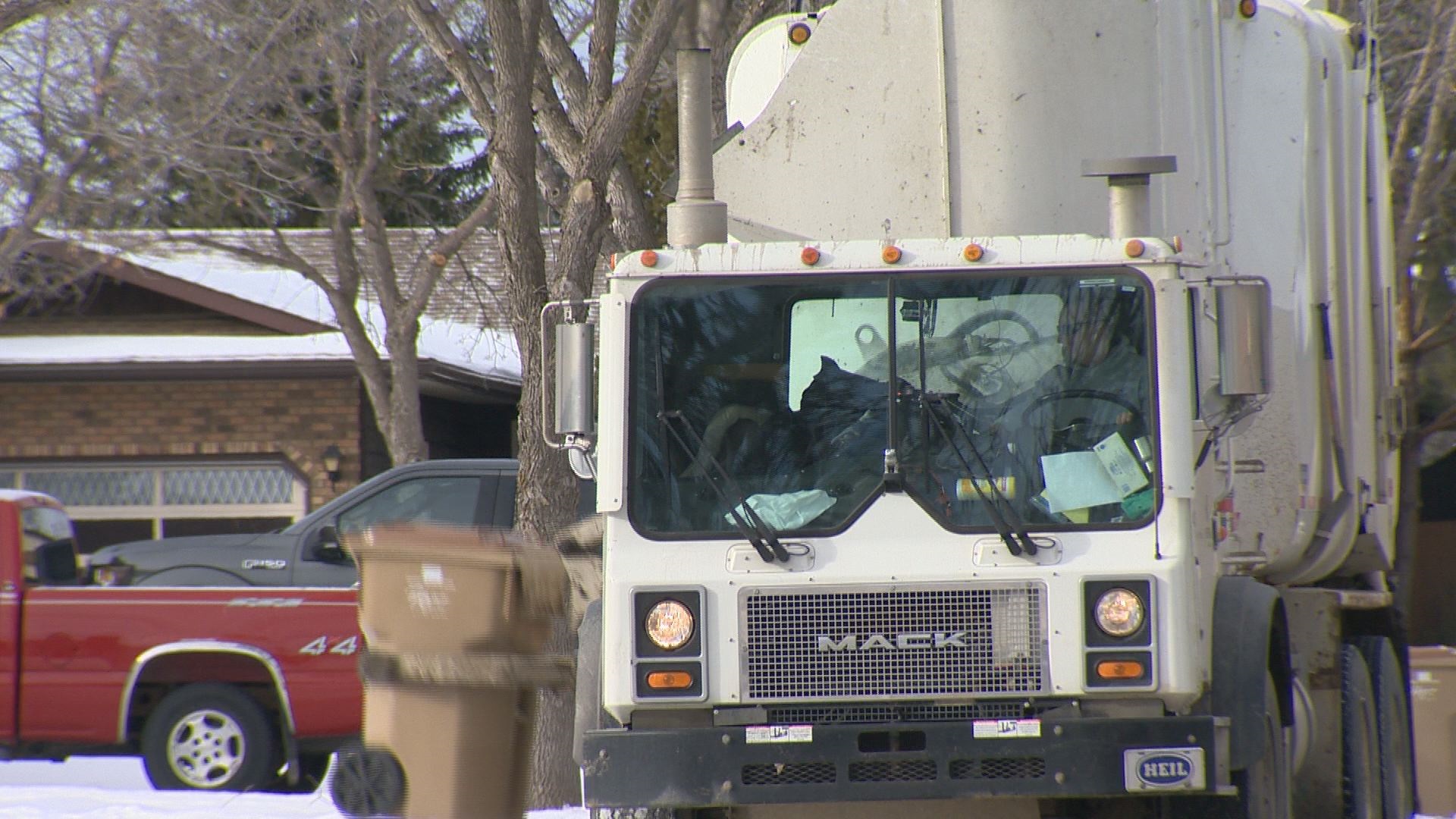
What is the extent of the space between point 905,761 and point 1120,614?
2.55 ft

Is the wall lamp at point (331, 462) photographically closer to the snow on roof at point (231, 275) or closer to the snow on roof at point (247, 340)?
the snow on roof at point (247, 340)

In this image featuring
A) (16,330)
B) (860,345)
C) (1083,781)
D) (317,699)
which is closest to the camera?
(1083,781)

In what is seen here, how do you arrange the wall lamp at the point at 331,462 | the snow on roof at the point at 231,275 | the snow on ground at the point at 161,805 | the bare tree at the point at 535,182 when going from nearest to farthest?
the snow on ground at the point at 161,805 → the bare tree at the point at 535,182 → the wall lamp at the point at 331,462 → the snow on roof at the point at 231,275

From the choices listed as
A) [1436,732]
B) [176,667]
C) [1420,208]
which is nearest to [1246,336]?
[1436,732]

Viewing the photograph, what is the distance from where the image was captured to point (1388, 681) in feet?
25.6

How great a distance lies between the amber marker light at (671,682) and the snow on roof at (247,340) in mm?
9767

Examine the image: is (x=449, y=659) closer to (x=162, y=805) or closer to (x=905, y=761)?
(x=905, y=761)

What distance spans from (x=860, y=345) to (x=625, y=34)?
32.1 feet

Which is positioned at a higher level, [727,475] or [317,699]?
[727,475]

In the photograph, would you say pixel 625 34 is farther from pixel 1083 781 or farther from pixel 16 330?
pixel 1083 781

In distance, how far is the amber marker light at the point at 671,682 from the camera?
17.6 ft

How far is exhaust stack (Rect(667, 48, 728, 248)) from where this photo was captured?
5.81 m

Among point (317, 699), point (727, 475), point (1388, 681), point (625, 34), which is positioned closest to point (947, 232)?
point (727, 475)

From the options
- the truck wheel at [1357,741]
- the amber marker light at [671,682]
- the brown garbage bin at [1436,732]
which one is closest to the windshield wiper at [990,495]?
the amber marker light at [671,682]
